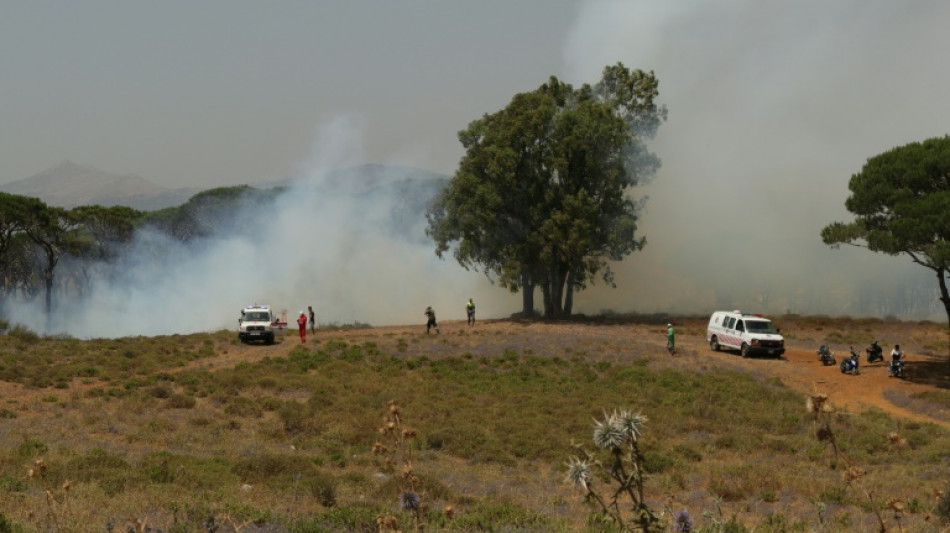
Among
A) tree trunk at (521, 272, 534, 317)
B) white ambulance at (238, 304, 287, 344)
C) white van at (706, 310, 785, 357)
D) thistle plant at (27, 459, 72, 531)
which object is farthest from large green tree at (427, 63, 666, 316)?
thistle plant at (27, 459, 72, 531)

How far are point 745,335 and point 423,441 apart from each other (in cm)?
2404

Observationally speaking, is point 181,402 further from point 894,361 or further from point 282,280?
point 282,280

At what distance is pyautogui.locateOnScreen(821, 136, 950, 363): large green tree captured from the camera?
32562 millimetres

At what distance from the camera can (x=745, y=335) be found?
3950 cm

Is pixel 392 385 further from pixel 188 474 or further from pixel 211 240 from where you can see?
pixel 211 240

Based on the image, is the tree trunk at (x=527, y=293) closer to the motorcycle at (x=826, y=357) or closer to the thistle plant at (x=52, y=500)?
the motorcycle at (x=826, y=357)

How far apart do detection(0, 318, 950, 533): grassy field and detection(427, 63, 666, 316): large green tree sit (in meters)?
14.0

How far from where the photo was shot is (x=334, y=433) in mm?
22125

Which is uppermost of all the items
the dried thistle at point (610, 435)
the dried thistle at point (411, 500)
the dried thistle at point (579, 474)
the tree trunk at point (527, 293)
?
the tree trunk at point (527, 293)

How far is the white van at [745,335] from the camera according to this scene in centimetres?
3900

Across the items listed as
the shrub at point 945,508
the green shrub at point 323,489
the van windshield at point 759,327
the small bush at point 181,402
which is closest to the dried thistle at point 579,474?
the shrub at point 945,508

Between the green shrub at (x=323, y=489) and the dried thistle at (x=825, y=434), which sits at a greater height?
the dried thistle at (x=825, y=434)

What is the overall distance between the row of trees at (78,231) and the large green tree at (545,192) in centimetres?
3944

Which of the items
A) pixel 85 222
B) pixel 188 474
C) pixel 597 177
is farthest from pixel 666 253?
pixel 188 474
